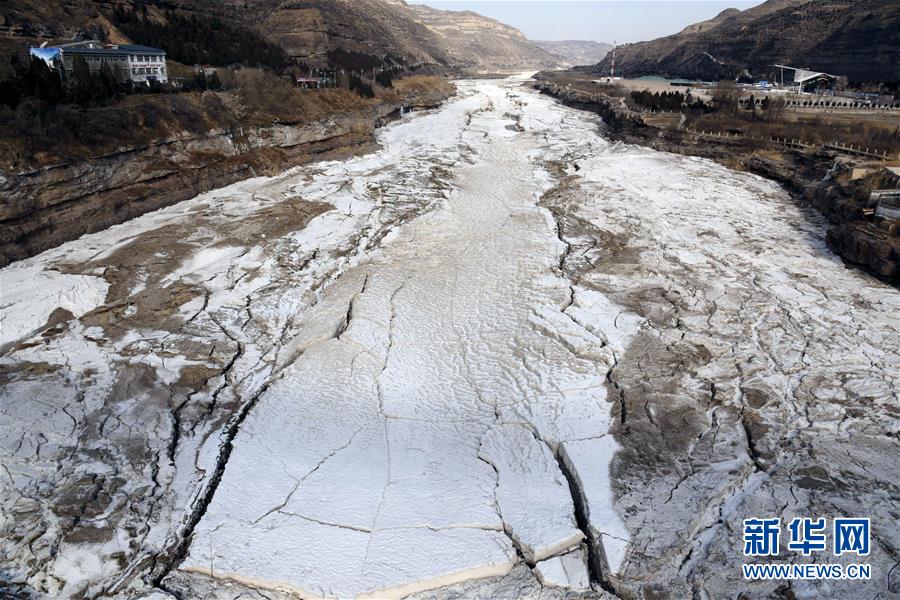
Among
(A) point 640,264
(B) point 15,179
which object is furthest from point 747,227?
(B) point 15,179

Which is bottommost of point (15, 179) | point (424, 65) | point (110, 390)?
point (110, 390)

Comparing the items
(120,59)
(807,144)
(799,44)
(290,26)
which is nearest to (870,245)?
(807,144)

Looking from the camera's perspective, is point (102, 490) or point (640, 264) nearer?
point (102, 490)

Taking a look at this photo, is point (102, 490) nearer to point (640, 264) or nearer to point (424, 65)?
point (640, 264)

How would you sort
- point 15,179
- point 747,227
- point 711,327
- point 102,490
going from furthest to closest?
1. point 747,227
2. point 15,179
3. point 711,327
4. point 102,490

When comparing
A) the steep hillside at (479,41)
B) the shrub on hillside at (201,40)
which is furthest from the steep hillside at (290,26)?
the steep hillside at (479,41)

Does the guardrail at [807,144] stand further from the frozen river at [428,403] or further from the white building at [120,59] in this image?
the white building at [120,59]

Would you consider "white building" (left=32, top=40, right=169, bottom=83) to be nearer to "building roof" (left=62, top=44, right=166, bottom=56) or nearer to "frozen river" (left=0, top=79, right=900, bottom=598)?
"building roof" (left=62, top=44, right=166, bottom=56)

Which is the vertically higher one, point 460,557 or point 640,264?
point 640,264
